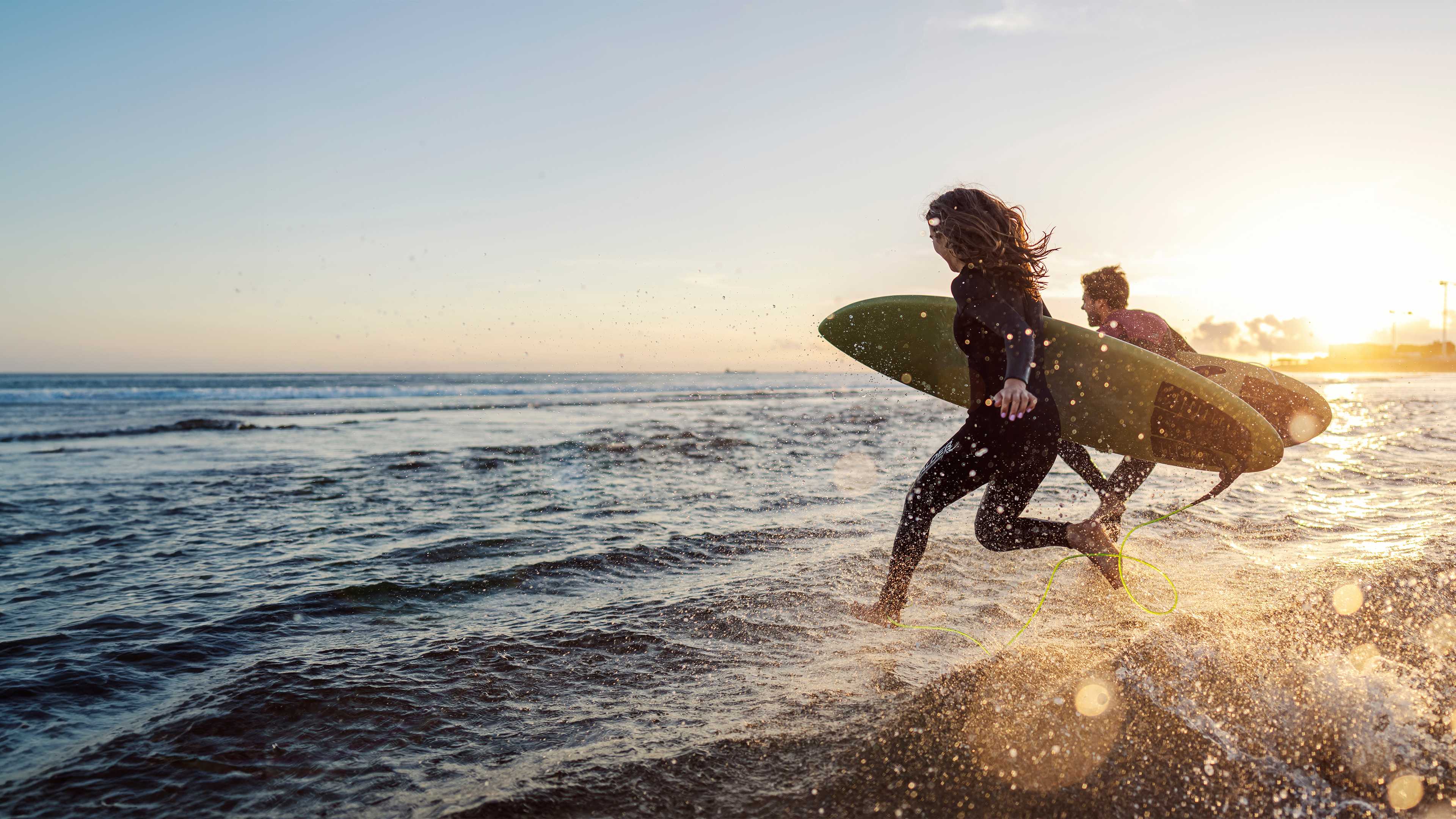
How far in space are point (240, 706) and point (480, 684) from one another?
95 cm

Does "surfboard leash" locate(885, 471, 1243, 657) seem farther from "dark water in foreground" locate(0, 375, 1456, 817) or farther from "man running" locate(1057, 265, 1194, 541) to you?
"man running" locate(1057, 265, 1194, 541)

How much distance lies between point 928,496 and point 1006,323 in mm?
941

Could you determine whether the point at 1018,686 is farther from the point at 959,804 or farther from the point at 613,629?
the point at 613,629

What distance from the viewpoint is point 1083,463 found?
4.77m

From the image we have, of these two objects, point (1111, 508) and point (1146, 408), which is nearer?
point (1146, 408)

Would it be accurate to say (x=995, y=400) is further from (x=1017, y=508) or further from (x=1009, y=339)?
(x=1017, y=508)

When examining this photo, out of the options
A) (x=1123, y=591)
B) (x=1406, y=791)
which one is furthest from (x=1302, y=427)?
(x=1406, y=791)

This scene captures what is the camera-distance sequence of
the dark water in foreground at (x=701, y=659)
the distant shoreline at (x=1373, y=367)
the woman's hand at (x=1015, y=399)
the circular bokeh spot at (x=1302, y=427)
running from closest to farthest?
the dark water in foreground at (x=701, y=659), the woman's hand at (x=1015, y=399), the circular bokeh spot at (x=1302, y=427), the distant shoreline at (x=1373, y=367)

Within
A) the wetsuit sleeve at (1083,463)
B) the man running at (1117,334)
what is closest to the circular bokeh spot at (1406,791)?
the wetsuit sleeve at (1083,463)

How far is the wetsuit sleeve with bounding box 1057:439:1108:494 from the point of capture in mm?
4633

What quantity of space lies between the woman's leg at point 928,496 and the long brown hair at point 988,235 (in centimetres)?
75

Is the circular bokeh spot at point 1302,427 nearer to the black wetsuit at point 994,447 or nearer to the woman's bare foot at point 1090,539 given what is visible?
the woman's bare foot at point 1090,539

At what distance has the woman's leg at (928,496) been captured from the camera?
360 centimetres

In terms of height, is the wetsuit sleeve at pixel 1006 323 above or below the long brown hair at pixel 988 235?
below
